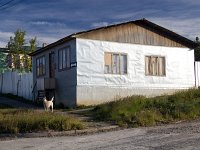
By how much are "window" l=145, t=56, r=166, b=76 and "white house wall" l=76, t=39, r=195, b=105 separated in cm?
24

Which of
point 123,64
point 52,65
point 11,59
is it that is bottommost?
point 123,64

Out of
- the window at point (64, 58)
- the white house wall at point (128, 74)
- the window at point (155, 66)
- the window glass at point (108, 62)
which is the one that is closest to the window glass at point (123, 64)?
the white house wall at point (128, 74)

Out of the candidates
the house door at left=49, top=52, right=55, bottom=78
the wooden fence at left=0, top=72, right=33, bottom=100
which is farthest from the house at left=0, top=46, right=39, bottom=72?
the house door at left=49, top=52, right=55, bottom=78

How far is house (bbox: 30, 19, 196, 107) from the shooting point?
24.1 meters

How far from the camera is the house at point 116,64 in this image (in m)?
24.1

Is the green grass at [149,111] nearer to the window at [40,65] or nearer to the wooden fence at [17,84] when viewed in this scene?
the window at [40,65]

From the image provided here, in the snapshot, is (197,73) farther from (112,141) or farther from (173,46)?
(112,141)

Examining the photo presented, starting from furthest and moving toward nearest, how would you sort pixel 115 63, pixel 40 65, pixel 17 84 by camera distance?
pixel 17 84 < pixel 40 65 < pixel 115 63

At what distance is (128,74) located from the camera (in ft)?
83.1

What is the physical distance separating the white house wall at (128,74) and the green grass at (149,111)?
482cm

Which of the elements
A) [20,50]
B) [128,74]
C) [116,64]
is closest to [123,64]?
[116,64]

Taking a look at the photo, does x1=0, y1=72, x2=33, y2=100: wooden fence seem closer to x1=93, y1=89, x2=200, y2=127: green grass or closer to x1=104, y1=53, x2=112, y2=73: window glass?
x1=104, y1=53, x2=112, y2=73: window glass

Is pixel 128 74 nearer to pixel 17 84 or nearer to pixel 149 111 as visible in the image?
pixel 149 111

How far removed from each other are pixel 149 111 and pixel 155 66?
1007cm
